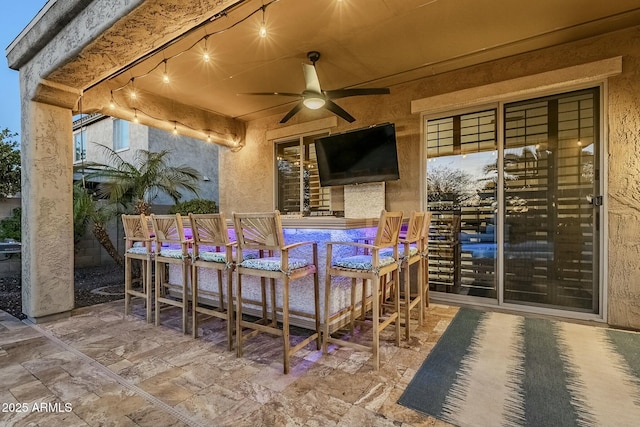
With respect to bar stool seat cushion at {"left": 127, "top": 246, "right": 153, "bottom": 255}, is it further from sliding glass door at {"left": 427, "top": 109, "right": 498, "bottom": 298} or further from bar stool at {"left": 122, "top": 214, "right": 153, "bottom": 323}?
sliding glass door at {"left": 427, "top": 109, "right": 498, "bottom": 298}

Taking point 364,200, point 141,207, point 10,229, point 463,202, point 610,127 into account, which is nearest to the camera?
point 610,127

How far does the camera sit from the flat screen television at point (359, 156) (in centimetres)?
396

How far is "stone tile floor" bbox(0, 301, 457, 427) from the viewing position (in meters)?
1.73

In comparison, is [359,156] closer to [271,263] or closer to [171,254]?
[271,263]

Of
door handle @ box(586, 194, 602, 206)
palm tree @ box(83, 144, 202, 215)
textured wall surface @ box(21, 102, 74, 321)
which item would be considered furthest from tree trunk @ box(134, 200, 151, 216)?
door handle @ box(586, 194, 602, 206)

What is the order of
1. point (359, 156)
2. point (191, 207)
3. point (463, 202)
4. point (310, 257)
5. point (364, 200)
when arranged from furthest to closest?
1. point (191, 207)
2. point (364, 200)
3. point (359, 156)
4. point (463, 202)
5. point (310, 257)

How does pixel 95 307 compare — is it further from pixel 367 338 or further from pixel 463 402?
pixel 463 402

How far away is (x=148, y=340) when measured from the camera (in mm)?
2779

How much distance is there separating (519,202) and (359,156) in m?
1.96

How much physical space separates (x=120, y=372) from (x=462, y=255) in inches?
144

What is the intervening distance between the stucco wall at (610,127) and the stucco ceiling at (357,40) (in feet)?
0.46

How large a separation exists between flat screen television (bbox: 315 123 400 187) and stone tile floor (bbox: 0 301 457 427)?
78.5 inches

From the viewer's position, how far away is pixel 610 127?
307 cm

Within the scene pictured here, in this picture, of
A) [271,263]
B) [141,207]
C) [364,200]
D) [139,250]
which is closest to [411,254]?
[271,263]
